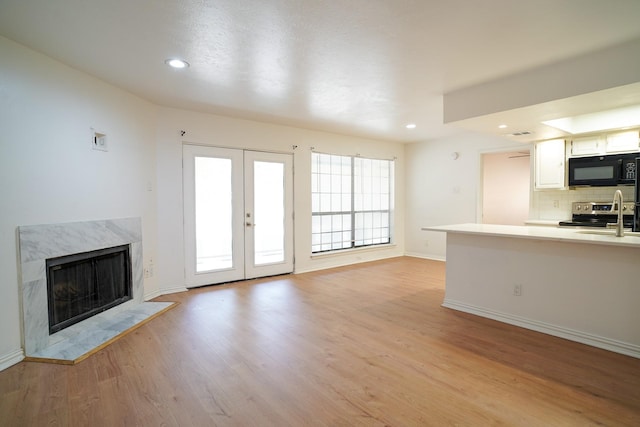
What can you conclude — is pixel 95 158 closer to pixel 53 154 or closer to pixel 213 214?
pixel 53 154

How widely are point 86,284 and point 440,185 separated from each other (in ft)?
20.5

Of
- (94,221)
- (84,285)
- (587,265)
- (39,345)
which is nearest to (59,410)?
(39,345)

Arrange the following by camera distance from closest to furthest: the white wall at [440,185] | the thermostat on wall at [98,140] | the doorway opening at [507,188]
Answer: the thermostat on wall at [98,140] < the white wall at [440,185] < the doorway opening at [507,188]

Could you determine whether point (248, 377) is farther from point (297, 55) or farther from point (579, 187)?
point (579, 187)

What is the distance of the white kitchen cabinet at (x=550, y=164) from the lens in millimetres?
5000

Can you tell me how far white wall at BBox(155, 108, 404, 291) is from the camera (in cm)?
445

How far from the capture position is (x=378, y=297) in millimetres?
4332

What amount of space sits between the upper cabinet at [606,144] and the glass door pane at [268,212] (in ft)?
15.0

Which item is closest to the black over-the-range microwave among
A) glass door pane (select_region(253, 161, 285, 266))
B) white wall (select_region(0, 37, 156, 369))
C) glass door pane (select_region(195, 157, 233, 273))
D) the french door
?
the french door

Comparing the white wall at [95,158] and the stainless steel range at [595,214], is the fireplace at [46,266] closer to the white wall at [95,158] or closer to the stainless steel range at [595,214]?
the white wall at [95,158]

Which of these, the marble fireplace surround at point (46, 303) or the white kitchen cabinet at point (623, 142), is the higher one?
the white kitchen cabinet at point (623, 142)

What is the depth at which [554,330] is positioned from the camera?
314 centimetres

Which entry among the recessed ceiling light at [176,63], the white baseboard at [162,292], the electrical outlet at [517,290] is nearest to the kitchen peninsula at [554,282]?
the electrical outlet at [517,290]

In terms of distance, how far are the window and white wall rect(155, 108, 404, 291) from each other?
20 cm
